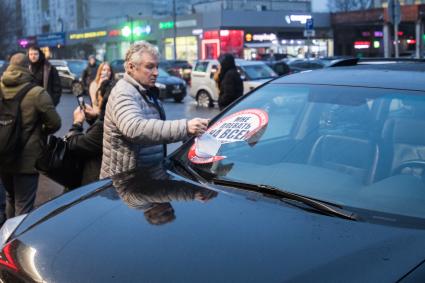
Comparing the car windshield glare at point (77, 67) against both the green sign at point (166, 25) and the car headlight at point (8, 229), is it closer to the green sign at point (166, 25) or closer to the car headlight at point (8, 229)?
the car headlight at point (8, 229)

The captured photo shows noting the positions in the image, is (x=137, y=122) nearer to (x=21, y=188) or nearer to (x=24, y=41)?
(x=21, y=188)

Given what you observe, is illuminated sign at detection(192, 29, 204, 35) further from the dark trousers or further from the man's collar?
the man's collar

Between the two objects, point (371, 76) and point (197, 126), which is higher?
point (371, 76)

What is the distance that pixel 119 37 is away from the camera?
62219mm

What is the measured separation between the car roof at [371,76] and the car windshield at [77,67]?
79.9ft

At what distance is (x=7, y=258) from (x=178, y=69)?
101 feet

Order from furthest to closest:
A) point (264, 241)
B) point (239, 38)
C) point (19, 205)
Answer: point (239, 38), point (19, 205), point (264, 241)

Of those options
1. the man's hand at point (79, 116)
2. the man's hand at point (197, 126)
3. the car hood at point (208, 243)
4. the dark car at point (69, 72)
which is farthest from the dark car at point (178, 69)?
the car hood at point (208, 243)

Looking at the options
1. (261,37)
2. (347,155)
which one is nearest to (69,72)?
(347,155)

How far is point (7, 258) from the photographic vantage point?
7.45ft

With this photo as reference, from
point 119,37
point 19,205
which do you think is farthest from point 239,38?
point 19,205

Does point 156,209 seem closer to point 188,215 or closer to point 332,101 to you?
point 188,215

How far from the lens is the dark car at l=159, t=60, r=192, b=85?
104ft

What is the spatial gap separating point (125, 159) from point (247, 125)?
917 mm
